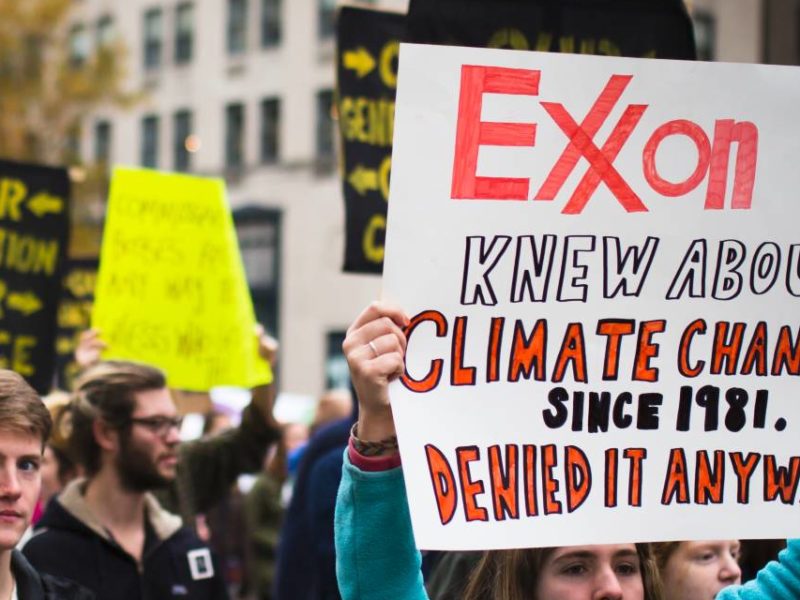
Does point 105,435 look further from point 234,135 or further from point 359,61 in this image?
point 234,135

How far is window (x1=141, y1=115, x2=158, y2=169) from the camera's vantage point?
130 feet

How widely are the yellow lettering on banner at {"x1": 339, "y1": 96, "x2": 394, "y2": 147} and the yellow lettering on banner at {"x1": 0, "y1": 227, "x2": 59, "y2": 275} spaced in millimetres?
1353

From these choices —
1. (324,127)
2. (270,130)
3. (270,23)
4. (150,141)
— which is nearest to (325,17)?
(270,23)

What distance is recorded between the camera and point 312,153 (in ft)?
115

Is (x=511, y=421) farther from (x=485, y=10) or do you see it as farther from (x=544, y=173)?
(x=485, y=10)

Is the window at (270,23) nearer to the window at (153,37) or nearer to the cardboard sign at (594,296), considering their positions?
the window at (153,37)

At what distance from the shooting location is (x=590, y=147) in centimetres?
321

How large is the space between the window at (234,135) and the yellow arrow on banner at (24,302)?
102ft

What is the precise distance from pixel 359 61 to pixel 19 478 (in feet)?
11.0

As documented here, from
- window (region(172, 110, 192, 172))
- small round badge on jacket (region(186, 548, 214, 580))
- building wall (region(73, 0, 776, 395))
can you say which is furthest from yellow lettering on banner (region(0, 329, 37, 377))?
window (region(172, 110, 192, 172))

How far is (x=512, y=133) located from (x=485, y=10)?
2.01 meters

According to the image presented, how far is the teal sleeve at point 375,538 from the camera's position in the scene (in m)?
3.02

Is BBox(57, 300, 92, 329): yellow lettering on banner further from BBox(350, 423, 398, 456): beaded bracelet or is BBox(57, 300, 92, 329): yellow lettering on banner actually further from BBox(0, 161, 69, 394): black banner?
BBox(350, 423, 398, 456): beaded bracelet

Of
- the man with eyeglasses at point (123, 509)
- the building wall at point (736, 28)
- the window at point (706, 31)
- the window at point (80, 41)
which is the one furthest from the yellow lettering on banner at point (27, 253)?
the window at point (80, 41)
